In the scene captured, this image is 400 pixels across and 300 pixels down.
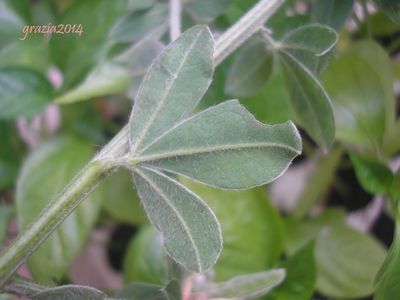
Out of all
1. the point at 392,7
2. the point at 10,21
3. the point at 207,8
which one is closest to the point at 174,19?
the point at 207,8

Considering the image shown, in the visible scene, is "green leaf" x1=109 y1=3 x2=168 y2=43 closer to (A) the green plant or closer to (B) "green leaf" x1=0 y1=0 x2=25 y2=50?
(A) the green plant

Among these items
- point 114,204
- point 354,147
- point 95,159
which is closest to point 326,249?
point 354,147

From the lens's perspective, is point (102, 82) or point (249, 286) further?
point (102, 82)

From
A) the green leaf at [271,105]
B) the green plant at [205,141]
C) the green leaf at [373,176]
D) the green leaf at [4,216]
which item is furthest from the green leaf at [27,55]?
the green leaf at [373,176]

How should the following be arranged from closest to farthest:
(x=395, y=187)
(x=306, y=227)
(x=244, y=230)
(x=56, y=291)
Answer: (x=56, y=291) → (x=395, y=187) → (x=244, y=230) → (x=306, y=227)

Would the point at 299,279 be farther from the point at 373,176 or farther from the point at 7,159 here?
the point at 7,159

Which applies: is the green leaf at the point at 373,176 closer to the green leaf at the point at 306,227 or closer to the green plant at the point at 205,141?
the green plant at the point at 205,141

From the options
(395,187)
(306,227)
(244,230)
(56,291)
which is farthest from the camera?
(306,227)
